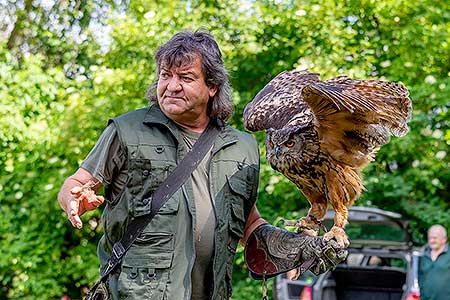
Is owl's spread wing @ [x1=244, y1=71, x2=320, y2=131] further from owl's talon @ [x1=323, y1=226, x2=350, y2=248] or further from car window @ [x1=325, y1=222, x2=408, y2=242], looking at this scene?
car window @ [x1=325, y1=222, x2=408, y2=242]

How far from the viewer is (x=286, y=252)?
140 inches

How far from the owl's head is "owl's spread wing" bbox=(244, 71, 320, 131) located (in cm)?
5

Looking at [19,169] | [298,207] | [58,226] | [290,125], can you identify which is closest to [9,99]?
[19,169]

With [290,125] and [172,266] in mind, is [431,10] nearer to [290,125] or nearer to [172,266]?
[290,125]

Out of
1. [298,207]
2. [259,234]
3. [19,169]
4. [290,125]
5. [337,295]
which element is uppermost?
[290,125]

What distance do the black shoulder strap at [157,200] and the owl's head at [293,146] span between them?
0.42 meters

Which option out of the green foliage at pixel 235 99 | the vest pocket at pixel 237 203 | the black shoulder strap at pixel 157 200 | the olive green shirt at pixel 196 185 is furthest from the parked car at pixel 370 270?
the black shoulder strap at pixel 157 200

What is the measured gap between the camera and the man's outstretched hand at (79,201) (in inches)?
121

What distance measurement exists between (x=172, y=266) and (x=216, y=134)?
55cm

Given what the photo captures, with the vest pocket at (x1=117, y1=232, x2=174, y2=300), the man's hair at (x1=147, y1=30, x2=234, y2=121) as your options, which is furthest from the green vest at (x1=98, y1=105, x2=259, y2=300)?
the man's hair at (x1=147, y1=30, x2=234, y2=121)

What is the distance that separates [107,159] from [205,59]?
526 mm

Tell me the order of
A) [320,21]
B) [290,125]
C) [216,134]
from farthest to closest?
1. [320,21]
2. [290,125]
3. [216,134]

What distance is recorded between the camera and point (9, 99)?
32.9ft

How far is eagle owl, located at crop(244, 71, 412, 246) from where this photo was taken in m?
3.46
